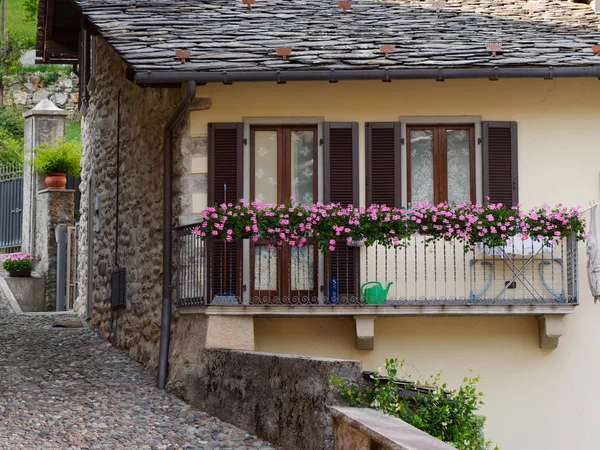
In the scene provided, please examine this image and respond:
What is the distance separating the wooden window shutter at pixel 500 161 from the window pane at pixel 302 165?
183cm

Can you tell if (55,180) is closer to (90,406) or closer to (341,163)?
(341,163)

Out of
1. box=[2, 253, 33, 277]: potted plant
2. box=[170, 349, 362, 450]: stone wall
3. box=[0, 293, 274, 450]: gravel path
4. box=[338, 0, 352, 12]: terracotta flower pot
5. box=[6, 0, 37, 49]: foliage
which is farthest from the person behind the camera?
box=[6, 0, 37, 49]: foliage

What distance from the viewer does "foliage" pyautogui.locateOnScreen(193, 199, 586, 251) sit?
11680 mm

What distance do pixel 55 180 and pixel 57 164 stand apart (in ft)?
0.91

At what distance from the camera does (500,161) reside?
1261 centimetres

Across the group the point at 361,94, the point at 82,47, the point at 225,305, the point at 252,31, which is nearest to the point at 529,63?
the point at 361,94

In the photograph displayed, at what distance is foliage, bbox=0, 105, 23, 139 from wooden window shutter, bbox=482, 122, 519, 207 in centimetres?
2376

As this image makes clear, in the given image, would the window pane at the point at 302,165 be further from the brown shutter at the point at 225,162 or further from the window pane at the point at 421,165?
the window pane at the point at 421,165

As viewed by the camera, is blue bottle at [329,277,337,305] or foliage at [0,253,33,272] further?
foliage at [0,253,33,272]

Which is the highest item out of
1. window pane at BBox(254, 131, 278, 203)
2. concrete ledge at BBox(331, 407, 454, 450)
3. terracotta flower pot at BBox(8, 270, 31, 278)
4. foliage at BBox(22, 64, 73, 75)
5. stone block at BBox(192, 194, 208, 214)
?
foliage at BBox(22, 64, 73, 75)

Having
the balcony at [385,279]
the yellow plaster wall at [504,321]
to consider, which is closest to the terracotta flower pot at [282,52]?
the yellow plaster wall at [504,321]

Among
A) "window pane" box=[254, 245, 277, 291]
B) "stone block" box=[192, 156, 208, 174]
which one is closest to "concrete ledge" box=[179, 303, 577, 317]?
"window pane" box=[254, 245, 277, 291]

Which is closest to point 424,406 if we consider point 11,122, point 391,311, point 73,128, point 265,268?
point 391,311

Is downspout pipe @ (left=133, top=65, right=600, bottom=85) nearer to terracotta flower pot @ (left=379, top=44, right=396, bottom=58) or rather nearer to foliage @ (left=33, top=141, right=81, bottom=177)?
terracotta flower pot @ (left=379, top=44, right=396, bottom=58)
